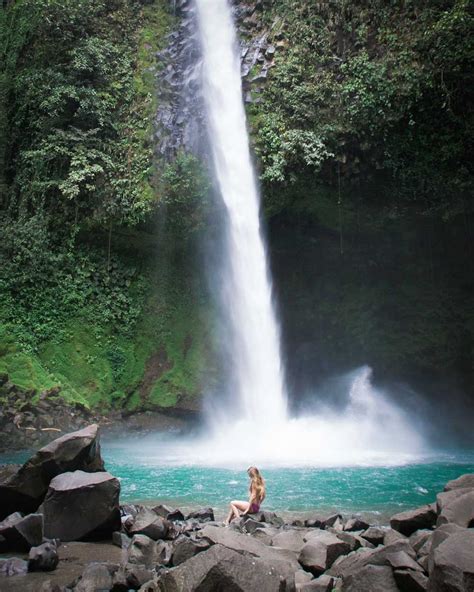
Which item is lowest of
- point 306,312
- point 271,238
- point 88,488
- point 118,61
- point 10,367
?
point 88,488

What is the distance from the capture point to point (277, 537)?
576 cm

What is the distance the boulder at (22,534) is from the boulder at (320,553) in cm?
272

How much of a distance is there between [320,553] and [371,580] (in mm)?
1086

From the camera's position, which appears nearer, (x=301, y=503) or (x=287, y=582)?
(x=287, y=582)

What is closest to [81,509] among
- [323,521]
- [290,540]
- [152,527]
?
[152,527]

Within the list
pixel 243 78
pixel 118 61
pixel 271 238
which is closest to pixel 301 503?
pixel 271 238

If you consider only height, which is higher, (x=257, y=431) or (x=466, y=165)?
(x=466, y=165)

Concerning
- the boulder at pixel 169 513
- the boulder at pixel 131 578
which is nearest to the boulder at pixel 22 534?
the boulder at pixel 131 578

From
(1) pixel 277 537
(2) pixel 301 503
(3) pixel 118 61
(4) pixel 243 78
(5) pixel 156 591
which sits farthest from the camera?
(3) pixel 118 61

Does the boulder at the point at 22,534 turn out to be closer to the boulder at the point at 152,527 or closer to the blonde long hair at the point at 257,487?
the boulder at the point at 152,527

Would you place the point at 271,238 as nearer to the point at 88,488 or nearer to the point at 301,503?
the point at 301,503

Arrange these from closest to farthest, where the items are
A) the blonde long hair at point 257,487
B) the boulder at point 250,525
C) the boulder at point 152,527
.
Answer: the boulder at point 152,527 < the boulder at point 250,525 < the blonde long hair at point 257,487

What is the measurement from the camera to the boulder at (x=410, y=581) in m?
3.78

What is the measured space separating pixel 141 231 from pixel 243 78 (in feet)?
19.5
